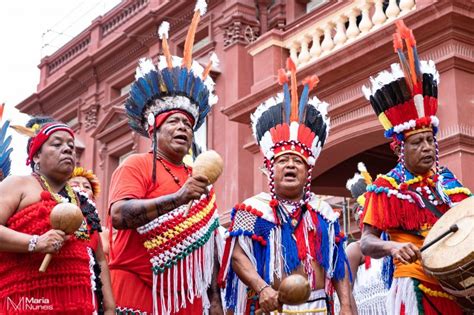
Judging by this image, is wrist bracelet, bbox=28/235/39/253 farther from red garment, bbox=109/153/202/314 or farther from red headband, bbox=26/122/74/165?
red headband, bbox=26/122/74/165

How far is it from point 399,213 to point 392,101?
859mm

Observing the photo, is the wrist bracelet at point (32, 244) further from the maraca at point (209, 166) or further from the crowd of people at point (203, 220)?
the maraca at point (209, 166)

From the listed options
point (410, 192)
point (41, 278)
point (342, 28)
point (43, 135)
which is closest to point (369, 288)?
point (410, 192)

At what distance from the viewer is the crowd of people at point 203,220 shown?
455 centimetres

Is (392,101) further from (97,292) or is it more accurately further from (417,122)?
(97,292)

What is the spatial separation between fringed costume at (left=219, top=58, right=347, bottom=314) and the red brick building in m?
4.08

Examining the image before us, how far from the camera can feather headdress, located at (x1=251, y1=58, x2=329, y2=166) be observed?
5484 mm

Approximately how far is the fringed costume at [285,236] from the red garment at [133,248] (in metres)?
0.45

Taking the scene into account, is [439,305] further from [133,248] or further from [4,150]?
[4,150]

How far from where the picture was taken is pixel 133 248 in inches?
193

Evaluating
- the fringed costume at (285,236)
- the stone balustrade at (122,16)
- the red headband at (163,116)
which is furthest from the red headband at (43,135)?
the stone balustrade at (122,16)

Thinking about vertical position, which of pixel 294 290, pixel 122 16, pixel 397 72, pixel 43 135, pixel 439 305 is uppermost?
pixel 122 16

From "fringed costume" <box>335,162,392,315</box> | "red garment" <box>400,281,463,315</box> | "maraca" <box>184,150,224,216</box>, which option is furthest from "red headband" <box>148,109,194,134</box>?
"fringed costume" <box>335,162,392,315</box>

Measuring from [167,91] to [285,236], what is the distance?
46.4 inches
